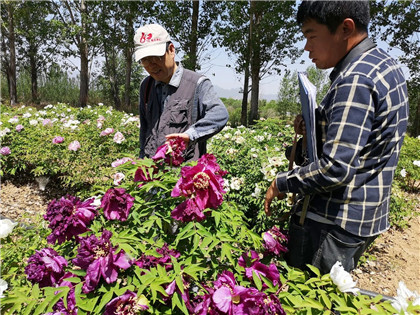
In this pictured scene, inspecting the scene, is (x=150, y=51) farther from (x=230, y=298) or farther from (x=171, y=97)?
(x=230, y=298)

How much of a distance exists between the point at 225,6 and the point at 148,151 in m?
11.2

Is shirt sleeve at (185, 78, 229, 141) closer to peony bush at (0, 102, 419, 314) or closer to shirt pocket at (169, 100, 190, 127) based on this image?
shirt pocket at (169, 100, 190, 127)

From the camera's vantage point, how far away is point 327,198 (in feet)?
3.55

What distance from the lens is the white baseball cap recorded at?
5.16 feet

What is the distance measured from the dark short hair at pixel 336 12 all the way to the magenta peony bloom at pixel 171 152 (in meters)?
0.65

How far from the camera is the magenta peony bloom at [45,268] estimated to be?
1.04m

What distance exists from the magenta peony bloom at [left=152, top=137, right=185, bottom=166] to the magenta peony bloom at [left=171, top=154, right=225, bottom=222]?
24 cm

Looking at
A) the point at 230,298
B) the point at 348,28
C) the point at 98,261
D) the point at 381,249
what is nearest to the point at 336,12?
the point at 348,28

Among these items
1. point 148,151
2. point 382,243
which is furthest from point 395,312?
point 382,243

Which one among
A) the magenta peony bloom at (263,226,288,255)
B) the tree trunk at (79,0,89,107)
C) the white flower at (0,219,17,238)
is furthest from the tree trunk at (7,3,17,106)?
the magenta peony bloom at (263,226,288,255)

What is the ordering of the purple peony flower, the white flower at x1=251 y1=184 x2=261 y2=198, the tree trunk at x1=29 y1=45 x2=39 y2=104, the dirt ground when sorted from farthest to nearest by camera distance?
the tree trunk at x1=29 y1=45 x2=39 y2=104 → the white flower at x1=251 y1=184 x2=261 y2=198 → the dirt ground → the purple peony flower

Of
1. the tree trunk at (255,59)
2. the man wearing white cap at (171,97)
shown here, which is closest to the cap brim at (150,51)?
the man wearing white cap at (171,97)

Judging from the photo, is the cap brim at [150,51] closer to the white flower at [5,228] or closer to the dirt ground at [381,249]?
the white flower at [5,228]

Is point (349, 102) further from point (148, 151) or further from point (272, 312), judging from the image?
point (148, 151)
